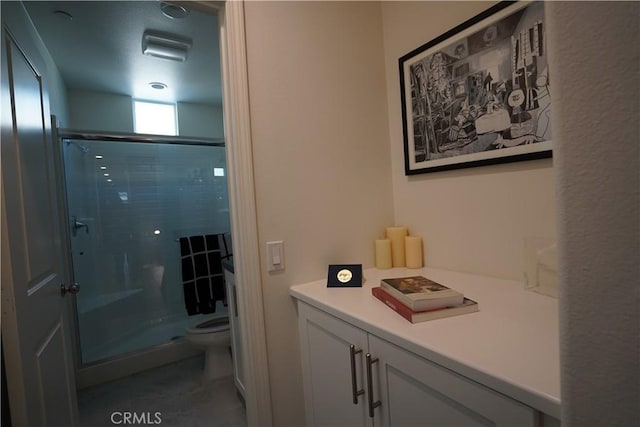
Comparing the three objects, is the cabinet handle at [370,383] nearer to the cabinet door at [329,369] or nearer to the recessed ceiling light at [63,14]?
the cabinet door at [329,369]

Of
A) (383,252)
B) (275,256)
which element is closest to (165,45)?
(275,256)

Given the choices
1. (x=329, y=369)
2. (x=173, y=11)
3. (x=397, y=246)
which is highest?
(x=173, y=11)

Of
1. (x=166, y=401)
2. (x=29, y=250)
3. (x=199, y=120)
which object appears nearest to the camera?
(x=29, y=250)

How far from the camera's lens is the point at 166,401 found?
1988 millimetres

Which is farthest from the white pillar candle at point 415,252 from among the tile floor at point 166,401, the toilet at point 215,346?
the toilet at point 215,346

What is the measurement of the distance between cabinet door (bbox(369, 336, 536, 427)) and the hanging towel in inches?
82.0

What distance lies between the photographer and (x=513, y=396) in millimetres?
568

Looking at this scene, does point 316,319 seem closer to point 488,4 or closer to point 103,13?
point 488,4

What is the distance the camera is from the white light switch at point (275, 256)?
4.01 feet

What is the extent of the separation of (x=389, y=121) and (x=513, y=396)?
4.16 feet

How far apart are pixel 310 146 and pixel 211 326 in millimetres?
1768

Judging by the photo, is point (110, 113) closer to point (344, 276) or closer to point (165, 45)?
point (165, 45)

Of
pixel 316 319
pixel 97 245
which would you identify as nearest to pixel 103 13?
pixel 97 245

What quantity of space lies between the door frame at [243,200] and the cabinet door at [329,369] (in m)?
0.16
